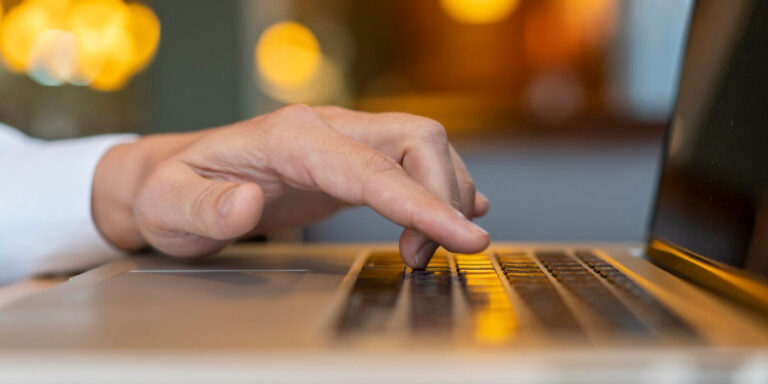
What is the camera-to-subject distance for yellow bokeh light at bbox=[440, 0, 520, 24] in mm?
4422

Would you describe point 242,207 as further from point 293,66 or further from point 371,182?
point 293,66

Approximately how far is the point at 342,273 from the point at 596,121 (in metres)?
2.00

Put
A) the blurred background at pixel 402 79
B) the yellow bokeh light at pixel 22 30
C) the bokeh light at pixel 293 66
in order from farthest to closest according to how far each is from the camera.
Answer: the yellow bokeh light at pixel 22 30 → the bokeh light at pixel 293 66 → the blurred background at pixel 402 79

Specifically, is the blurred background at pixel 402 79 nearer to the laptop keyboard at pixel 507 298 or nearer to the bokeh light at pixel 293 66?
the bokeh light at pixel 293 66

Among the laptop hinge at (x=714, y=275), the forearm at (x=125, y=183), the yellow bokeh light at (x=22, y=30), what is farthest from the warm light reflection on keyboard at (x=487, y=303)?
the yellow bokeh light at (x=22, y=30)

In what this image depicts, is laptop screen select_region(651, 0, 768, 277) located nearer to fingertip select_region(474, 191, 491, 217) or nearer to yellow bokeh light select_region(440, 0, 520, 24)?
fingertip select_region(474, 191, 491, 217)

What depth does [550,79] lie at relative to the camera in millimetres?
3900

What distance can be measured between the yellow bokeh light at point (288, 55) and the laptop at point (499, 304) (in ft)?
7.97

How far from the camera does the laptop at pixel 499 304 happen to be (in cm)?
22

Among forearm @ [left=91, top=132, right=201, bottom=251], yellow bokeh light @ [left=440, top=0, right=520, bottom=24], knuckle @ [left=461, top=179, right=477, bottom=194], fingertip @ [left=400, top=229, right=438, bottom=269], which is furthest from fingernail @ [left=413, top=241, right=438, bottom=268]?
yellow bokeh light @ [left=440, top=0, right=520, bottom=24]

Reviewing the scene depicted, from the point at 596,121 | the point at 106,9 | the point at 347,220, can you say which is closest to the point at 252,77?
the point at 106,9

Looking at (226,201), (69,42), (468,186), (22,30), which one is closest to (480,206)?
(468,186)

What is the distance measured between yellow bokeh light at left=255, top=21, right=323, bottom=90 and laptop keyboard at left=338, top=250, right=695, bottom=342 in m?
2.47

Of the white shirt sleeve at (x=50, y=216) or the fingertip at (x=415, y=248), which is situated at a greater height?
the fingertip at (x=415, y=248)
